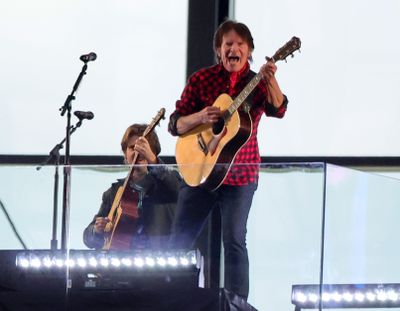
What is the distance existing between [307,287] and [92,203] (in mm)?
683

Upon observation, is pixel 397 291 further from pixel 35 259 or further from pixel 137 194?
pixel 35 259

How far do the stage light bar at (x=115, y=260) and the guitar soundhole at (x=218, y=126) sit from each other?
1.18 m

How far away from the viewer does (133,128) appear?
499 centimetres

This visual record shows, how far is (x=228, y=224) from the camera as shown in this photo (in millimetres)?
3521

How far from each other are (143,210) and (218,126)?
1.08m

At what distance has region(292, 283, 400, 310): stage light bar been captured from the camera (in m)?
3.37

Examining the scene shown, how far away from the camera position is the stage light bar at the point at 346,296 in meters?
3.37

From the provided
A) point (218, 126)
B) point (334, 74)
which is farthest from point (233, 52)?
point (334, 74)

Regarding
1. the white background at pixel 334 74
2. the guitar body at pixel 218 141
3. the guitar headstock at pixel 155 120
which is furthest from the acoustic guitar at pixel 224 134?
the white background at pixel 334 74

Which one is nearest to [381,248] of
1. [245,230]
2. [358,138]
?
[245,230]

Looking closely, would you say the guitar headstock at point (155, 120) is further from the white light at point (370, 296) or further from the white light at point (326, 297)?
the white light at point (326, 297)

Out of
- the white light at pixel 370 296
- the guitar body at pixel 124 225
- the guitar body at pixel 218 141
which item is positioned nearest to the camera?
the guitar body at pixel 124 225

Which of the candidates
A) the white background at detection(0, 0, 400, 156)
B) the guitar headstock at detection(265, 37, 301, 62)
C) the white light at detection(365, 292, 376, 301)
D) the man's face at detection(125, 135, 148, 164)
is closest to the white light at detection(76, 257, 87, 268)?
the white light at detection(365, 292, 376, 301)

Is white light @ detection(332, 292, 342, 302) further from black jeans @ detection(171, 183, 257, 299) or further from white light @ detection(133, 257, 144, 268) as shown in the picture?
white light @ detection(133, 257, 144, 268)
